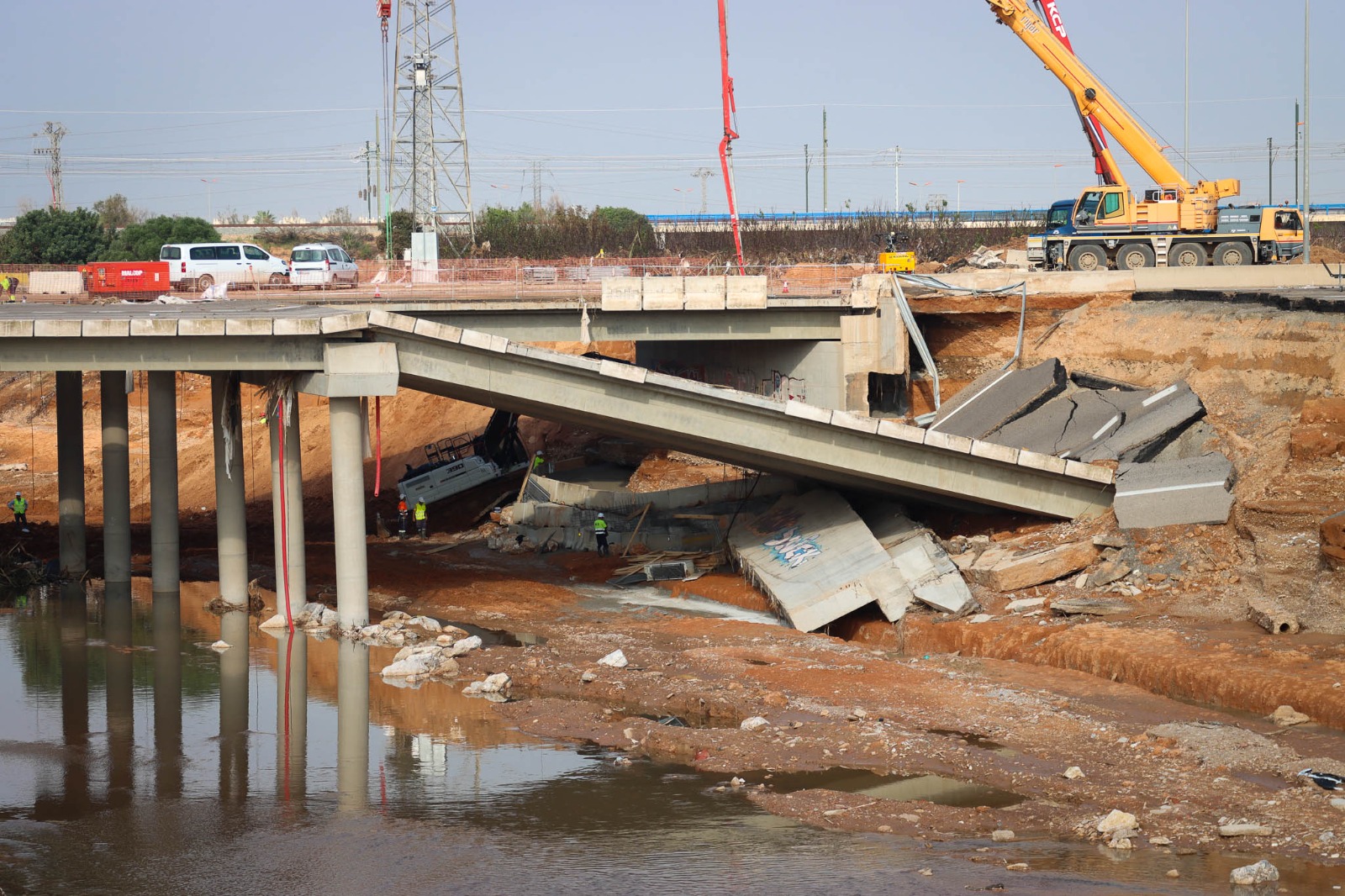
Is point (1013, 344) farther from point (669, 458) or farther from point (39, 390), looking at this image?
point (39, 390)

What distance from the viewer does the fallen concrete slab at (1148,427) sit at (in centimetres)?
2561

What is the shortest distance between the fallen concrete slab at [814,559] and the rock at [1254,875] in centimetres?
1122

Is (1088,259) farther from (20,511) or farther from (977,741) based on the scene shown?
(20,511)

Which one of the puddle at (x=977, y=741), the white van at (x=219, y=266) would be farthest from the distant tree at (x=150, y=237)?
the puddle at (x=977, y=741)

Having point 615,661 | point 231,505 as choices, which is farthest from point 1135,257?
point 231,505

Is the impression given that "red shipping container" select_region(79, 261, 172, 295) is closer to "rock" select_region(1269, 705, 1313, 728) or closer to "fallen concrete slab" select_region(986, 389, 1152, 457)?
"fallen concrete slab" select_region(986, 389, 1152, 457)

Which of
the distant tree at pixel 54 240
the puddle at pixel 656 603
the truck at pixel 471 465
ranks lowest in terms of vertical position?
the puddle at pixel 656 603

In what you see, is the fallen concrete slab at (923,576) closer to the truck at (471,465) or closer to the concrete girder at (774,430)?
the concrete girder at (774,430)

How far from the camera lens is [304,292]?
34.4m

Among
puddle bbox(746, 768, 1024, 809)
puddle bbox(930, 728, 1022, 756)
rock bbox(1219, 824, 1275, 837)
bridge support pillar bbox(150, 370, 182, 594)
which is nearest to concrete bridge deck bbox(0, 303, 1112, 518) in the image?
bridge support pillar bbox(150, 370, 182, 594)

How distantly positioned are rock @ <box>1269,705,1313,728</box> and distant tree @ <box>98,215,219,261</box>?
240 feet

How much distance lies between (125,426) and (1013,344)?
2246cm

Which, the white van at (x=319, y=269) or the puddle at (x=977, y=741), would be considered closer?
the puddle at (x=977, y=741)

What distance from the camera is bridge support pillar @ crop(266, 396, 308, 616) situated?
24.5 meters
